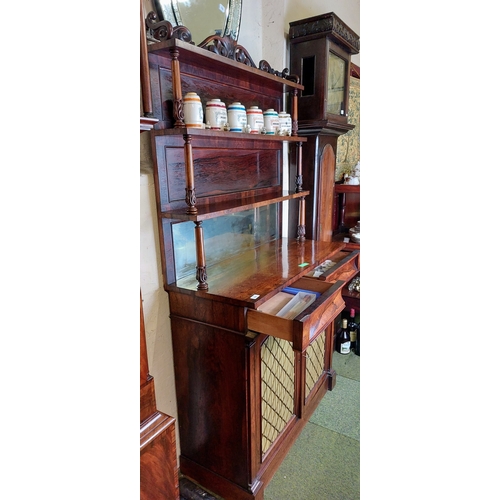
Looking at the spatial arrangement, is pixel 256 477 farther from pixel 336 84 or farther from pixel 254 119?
pixel 336 84

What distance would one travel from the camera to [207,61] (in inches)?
51.8

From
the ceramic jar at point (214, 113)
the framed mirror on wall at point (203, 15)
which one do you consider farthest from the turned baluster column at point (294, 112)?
the ceramic jar at point (214, 113)

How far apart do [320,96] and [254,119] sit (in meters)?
0.55

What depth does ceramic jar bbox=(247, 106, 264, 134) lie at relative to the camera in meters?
1.47

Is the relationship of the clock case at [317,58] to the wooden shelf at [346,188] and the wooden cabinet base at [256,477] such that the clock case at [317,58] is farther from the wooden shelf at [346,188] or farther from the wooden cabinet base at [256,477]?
the wooden cabinet base at [256,477]

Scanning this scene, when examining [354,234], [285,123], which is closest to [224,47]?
[285,123]

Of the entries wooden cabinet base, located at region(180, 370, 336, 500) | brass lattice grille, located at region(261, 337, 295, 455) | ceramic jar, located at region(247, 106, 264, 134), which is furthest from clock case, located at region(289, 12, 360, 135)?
wooden cabinet base, located at region(180, 370, 336, 500)

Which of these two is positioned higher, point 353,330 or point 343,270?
point 343,270

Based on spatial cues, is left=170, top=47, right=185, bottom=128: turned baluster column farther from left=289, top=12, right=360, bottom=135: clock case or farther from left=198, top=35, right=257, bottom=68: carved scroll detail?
left=289, top=12, right=360, bottom=135: clock case

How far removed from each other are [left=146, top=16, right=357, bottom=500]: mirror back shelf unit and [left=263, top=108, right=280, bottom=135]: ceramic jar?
0.07 metres

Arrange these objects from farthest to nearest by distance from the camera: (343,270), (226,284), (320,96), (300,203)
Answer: (300,203)
(320,96)
(343,270)
(226,284)

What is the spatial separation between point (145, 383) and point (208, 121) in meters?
0.97
